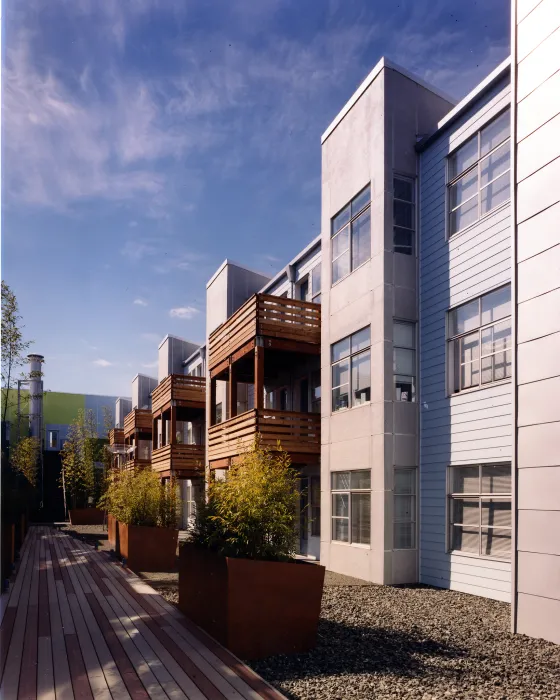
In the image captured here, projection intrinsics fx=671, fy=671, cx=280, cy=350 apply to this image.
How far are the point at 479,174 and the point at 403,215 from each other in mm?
2126

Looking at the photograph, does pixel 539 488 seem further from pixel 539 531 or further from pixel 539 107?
pixel 539 107

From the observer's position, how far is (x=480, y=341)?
1255 centimetres

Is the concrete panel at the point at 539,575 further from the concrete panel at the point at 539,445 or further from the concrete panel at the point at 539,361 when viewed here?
the concrete panel at the point at 539,361

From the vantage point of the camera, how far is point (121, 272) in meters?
10.1

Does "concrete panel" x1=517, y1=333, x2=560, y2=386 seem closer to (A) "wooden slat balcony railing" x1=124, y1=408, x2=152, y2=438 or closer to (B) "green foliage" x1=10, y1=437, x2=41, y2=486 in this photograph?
(A) "wooden slat balcony railing" x1=124, y1=408, x2=152, y2=438

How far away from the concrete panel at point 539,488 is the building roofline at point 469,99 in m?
7.24

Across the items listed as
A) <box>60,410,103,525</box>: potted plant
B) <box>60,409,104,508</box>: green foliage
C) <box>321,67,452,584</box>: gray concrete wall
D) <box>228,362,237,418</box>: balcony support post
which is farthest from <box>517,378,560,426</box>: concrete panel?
<box>60,409,104,508</box>: green foliage

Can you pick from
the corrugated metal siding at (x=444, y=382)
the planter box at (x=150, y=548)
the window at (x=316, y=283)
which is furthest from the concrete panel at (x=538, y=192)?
the window at (x=316, y=283)

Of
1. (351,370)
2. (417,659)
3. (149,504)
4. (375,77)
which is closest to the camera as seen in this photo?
(417,659)

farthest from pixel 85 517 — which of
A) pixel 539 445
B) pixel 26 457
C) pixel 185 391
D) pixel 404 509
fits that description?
pixel 539 445

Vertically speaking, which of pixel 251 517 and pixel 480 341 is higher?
pixel 480 341

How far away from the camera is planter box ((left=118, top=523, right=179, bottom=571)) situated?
47.8 ft

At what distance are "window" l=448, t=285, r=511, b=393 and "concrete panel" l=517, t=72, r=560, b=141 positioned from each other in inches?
126

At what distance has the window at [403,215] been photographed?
569 inches
